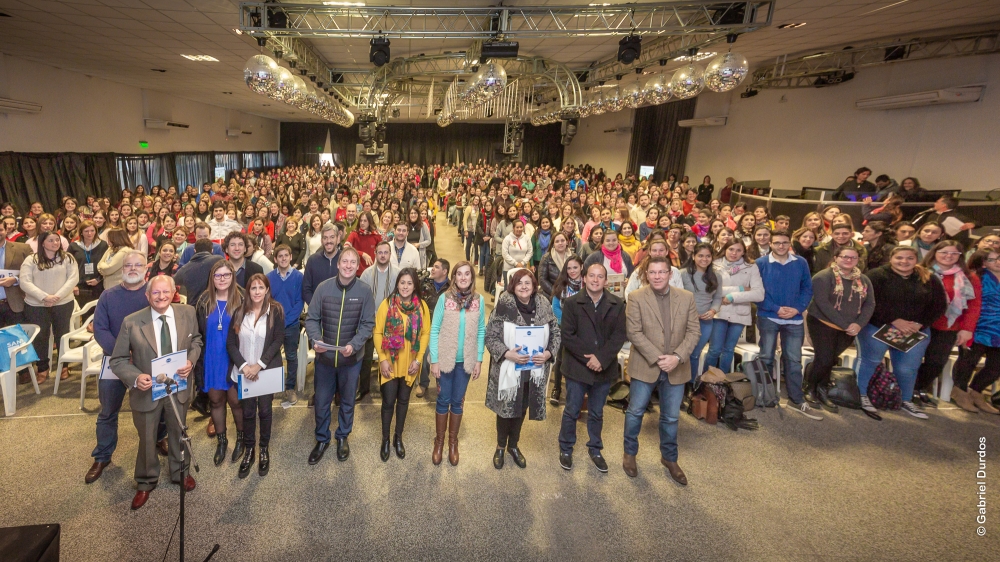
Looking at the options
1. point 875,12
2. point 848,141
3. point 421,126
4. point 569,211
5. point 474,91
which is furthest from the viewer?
point 421,126

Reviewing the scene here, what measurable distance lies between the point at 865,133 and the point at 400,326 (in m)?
10.8

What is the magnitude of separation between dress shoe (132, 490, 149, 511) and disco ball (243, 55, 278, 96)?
159 inches

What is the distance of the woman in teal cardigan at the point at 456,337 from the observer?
2951 millimetres

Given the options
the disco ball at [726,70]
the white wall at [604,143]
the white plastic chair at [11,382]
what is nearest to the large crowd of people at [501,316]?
the white plastic chair at [11,382]

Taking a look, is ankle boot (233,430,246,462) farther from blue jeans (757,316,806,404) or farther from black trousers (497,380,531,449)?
blue jeans (757,316,806,404)

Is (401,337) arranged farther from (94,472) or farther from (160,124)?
(160,124)

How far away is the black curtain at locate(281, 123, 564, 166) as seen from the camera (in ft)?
92.9

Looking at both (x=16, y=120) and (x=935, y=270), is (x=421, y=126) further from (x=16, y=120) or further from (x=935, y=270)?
(x=935, y=270)

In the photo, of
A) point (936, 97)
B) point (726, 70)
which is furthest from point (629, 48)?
point (936, 97)

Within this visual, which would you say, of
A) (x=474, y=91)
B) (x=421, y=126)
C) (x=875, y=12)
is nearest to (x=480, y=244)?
(x=474, y=91)

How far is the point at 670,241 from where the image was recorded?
4.49 m

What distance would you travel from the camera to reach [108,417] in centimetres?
281

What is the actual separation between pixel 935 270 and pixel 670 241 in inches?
87.5

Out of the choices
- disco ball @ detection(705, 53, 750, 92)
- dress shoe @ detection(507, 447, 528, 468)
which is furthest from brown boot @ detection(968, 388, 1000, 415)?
dress shoe @ detection(507, 447, 528, 468)
